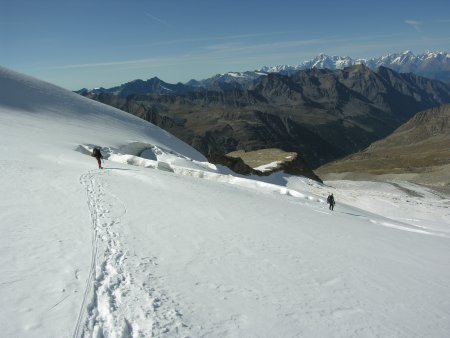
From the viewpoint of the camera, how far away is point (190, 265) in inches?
459

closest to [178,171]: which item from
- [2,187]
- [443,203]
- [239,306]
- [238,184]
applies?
[238,184]

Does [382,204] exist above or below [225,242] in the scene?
below

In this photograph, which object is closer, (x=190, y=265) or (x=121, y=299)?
(x=121, y=299)

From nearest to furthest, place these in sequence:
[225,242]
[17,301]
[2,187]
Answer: [17,301] < [225,242] < [2,187]

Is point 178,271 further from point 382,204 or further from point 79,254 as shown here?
point 382,204

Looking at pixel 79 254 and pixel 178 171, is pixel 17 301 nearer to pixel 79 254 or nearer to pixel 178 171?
pixel 79 254

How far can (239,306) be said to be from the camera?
9.58 metres

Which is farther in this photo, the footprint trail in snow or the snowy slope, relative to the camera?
the snowy slope

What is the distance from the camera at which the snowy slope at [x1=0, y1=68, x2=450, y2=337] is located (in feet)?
28.3

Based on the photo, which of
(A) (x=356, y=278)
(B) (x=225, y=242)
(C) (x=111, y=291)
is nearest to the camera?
(C) (x=111, y=291)

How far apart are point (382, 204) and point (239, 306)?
49.6m

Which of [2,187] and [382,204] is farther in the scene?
[382,204]

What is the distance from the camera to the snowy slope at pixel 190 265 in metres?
8.63

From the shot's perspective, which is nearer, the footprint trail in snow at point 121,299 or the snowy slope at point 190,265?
the footprint trail in snow at point 121,299
